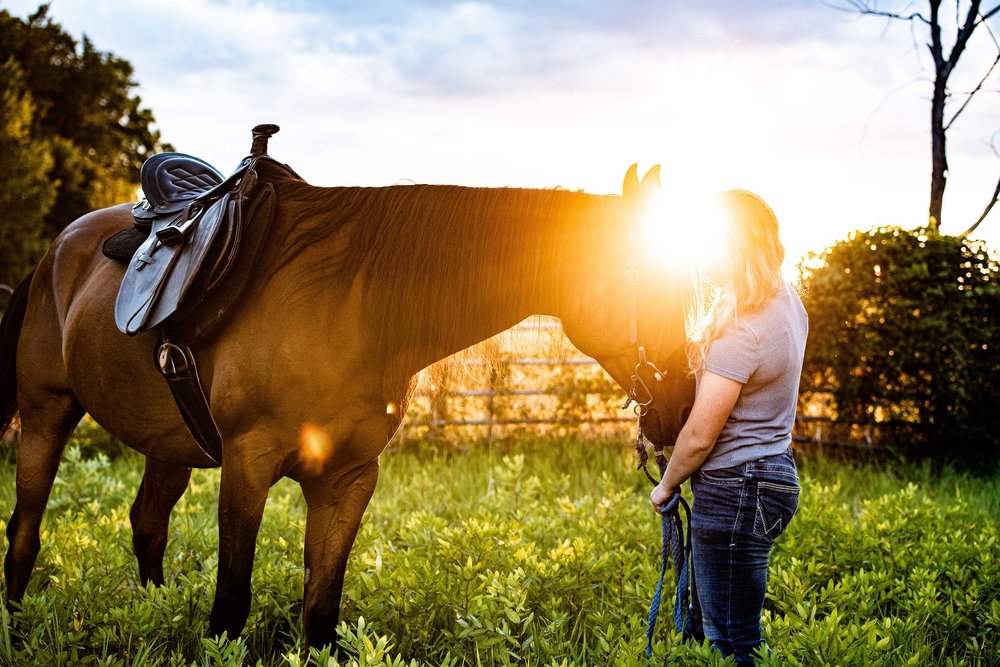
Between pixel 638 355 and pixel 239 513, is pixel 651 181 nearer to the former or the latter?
pixel 638 355

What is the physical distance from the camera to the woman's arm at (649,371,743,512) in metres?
2.20

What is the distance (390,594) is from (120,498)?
3.06 m

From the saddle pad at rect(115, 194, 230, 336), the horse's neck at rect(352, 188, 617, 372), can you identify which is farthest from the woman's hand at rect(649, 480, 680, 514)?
the saddle pad at rect(115, 194, 230, 336)

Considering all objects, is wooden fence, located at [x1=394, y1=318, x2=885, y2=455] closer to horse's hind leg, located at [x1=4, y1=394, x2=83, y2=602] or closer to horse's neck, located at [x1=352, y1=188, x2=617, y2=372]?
horse's hind leg, located at [x1=4, y1=394, x2=83, y2=602]

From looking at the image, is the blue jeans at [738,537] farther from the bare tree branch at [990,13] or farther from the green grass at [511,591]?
the bare tree branch at [990,13]

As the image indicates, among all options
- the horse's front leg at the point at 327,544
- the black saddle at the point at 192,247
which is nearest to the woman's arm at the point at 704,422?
the horse's front leg at the point at 327,544

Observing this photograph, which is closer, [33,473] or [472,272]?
[472,272]

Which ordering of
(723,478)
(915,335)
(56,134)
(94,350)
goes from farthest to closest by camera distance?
(56,134), (915,335), (94,350), (723,478)

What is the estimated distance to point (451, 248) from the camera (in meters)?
2.43

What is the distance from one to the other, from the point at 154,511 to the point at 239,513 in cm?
132

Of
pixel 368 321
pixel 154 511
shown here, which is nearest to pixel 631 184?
pixel 368 321

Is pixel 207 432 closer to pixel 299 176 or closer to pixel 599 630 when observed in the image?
pixel 299 176

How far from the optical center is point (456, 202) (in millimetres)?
2469

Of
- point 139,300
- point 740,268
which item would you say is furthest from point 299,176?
point 740,268
